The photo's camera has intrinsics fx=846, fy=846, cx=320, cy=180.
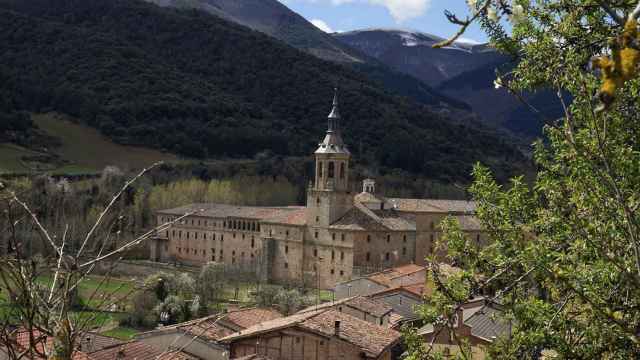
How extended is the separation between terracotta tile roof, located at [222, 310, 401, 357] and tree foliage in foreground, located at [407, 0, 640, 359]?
1353cm

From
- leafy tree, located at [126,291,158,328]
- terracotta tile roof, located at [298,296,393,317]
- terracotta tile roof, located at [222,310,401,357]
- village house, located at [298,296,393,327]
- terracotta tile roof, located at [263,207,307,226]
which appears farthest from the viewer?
terracotta tile roof, located at [263,207,307,226]

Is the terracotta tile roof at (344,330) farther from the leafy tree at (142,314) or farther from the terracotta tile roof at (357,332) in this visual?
the leafy tree at (142,314)

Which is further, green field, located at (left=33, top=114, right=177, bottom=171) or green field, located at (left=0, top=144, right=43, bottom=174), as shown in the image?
green field, located at (left=33, top=114, right=177, bottom=171)

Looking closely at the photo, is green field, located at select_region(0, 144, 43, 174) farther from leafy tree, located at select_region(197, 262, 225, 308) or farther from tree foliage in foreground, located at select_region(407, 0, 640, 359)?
tree foliage in foreground, located at select_region(407, 0, 640, 359)

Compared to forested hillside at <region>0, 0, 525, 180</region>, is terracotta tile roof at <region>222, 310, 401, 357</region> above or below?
below

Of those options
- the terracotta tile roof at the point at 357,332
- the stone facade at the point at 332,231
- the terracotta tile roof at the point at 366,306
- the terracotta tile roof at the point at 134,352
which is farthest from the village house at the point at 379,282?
the terracotta tile roof at the point at 134,352

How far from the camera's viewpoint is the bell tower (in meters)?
57.1

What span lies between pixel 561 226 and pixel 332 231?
47.2 m

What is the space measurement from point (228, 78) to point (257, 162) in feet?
193

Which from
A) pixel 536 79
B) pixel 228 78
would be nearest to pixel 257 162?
pixel 228 78

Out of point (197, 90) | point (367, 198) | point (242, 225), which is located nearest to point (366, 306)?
point (367, 198)

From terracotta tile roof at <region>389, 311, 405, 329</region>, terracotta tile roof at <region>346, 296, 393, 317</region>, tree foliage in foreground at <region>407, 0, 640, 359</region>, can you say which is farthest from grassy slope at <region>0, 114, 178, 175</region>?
tree foliage in foreground at <region>407, 0, 640, 359</region>

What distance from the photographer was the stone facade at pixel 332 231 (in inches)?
2199

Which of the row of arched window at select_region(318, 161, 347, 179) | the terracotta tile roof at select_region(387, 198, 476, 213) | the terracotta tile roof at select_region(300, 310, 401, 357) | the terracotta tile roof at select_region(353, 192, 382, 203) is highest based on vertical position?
the row of arched window at select_region(318, 161, 347, 179)
